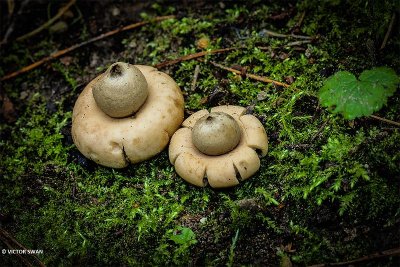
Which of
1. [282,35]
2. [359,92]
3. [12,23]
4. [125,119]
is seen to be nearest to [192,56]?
[282,35]

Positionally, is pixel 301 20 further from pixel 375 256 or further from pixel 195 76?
pixel 375 256

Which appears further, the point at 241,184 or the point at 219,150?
the point at 241,184

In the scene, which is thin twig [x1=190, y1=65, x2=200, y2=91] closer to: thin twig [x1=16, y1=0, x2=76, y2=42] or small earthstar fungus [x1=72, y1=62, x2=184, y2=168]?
small earthstar fungus [x1=72, y1=62, x2=184, y2=168]

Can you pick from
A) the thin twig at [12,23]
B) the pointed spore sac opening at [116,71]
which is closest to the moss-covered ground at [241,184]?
the thin twig at [12,23]

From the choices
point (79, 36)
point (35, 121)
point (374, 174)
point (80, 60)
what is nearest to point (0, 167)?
point (35, 121)

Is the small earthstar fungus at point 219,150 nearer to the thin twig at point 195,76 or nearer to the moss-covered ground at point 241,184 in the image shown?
the moss-covered ground at point 241,184

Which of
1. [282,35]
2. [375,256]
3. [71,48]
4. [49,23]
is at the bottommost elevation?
[375,256]
